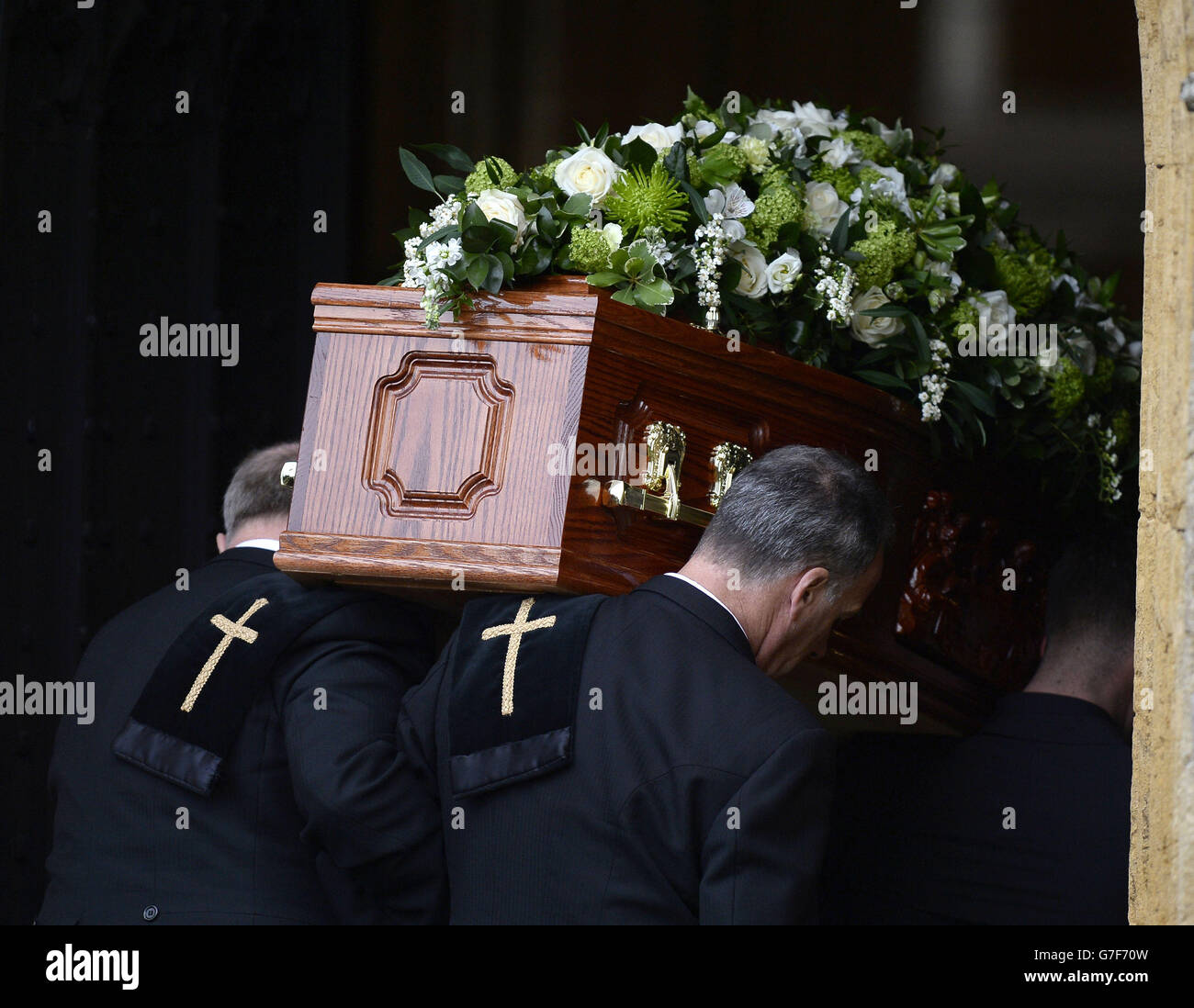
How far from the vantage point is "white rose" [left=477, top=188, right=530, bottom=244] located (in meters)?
Answer: 2.68

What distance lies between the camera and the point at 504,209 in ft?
8.80

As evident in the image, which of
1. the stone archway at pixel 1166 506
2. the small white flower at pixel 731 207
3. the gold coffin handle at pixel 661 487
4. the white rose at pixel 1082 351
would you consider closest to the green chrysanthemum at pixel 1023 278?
the white rose at pixel 1082 351

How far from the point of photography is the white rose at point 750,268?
2928 mm

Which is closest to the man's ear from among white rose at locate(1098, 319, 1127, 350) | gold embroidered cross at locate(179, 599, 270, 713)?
gold embroidered cross at locate(179, 599, 270, 713)

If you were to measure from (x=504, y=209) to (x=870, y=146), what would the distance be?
1095mm

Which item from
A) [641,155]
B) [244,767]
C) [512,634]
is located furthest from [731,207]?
[244,767]

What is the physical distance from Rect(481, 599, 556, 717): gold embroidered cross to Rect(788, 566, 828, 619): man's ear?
0.43 metres

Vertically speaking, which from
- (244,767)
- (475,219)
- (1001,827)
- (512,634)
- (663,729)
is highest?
(475,219)

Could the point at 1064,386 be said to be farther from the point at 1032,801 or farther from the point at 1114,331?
the point at 1032,801

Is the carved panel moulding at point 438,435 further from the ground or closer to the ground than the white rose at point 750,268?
closer to the ground

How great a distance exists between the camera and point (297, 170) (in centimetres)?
499

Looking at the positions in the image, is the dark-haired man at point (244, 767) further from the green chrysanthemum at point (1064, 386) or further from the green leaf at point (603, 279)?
the green chrysanthemum at point (1064, 386)

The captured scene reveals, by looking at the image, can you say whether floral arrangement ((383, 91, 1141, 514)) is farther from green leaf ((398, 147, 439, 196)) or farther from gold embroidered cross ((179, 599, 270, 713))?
gold embroidered cross ((179, 599, 270, 713))

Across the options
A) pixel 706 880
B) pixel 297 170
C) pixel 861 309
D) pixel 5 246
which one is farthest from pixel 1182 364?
pixel 297 170
